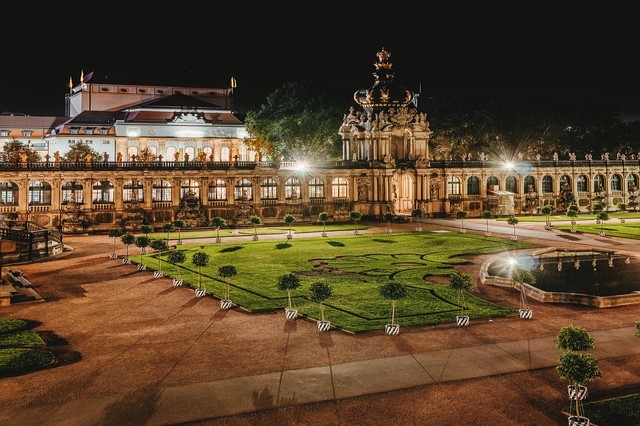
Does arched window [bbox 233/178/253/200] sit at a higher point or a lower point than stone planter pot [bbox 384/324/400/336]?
higher

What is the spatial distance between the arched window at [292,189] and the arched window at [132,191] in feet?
48.2

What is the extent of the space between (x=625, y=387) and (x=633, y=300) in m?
9.30

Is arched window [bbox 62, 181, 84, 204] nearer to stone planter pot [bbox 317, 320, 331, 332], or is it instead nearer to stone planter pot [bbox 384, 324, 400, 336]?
stone planter pot [bbox 317, 320, 331, 332]

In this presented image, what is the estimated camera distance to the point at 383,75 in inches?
2618

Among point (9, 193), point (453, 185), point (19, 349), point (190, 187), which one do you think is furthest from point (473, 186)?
point (19, 349)

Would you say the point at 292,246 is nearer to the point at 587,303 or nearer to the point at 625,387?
the point at 587,303

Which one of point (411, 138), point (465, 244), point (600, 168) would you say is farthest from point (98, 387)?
point (600, 168)

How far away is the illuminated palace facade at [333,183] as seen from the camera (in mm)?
53594

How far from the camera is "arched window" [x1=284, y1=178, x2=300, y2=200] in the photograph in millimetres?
61000

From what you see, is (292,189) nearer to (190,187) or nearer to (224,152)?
(190,187)

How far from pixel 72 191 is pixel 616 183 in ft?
214

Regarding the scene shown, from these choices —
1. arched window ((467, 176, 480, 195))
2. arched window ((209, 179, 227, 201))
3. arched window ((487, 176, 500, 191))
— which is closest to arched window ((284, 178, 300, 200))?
arched window ((209, 179, 227, 201))

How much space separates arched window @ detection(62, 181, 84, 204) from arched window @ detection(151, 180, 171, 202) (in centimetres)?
668

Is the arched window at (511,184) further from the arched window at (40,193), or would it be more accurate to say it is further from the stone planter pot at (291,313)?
the stone planter pot at (291,313)
